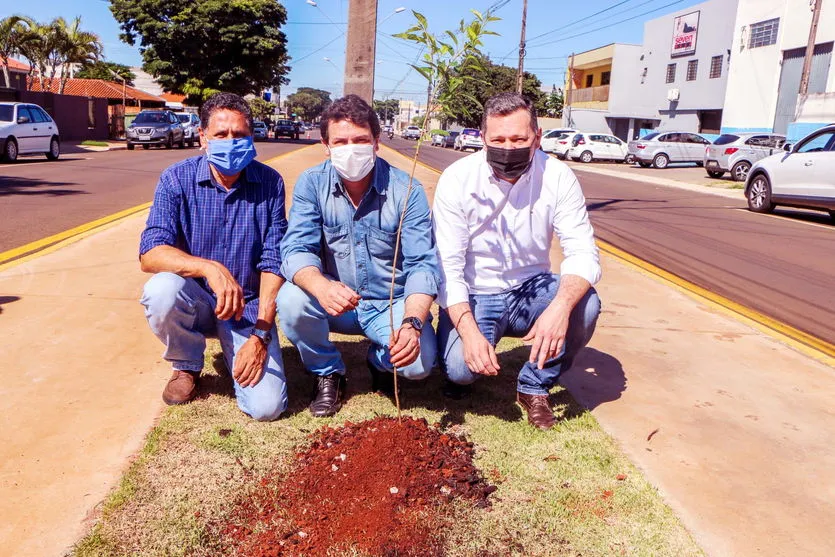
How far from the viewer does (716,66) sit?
3784 cm

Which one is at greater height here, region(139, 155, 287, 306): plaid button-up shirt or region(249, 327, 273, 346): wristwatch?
region(139, 155, 287, 306): plaid button-up shirt

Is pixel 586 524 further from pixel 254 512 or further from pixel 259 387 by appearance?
pixel 259 387

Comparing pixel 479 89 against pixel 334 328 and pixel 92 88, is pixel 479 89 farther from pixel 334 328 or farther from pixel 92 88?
pixel 334 328

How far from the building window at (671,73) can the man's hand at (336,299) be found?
44208 millimetres

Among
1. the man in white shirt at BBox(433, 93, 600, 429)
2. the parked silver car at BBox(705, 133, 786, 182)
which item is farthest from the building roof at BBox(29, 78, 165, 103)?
the man in white shirt at BBox(433, 93, 600, 429)

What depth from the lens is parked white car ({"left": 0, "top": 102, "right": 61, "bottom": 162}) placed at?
59.9 ft

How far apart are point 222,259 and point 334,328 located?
66 cm

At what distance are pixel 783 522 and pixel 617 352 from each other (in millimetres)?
1959

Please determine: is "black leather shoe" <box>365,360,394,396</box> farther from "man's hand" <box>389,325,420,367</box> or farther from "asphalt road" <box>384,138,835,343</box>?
"asphalt road" <box>384,138,835,343</box>

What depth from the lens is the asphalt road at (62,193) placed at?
332 inches

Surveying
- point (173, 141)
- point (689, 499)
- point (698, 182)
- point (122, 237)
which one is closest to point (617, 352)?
point (689, 499)

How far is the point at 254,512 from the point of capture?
2516mm

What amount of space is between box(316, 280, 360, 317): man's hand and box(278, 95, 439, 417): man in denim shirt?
4cm

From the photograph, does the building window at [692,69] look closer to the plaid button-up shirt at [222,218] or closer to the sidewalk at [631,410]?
the sidewalk at [631,410]
